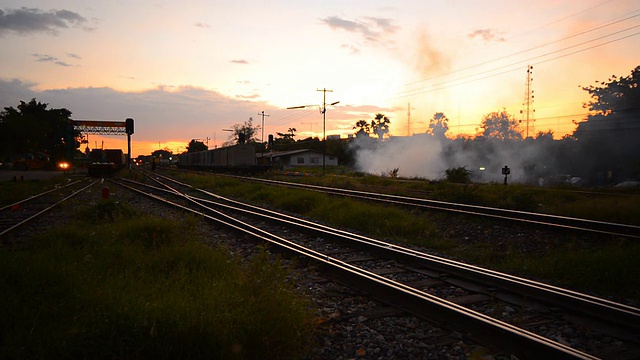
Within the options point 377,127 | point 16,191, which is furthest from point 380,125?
point 16,191

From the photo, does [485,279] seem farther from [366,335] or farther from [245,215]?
[245,215]

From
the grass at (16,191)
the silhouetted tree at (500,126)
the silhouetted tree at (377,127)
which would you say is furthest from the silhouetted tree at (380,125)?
the grass at (16,191)

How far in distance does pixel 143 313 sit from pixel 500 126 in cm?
7109

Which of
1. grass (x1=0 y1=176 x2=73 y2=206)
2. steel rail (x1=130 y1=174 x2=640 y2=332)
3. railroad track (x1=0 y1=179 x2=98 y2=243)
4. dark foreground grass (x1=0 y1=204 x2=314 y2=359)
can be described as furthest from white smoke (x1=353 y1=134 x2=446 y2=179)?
dark foreground grass (x1=0 y1=204 x2=314 y2=359)

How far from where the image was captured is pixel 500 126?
6706 cm

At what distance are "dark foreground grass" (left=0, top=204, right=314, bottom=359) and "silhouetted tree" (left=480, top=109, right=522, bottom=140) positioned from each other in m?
66.0

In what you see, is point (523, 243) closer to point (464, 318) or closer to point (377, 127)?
point (464, 318)

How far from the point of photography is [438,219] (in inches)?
458

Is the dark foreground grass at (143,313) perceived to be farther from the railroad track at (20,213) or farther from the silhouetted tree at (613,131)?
the silhouetted tree at (613,131)

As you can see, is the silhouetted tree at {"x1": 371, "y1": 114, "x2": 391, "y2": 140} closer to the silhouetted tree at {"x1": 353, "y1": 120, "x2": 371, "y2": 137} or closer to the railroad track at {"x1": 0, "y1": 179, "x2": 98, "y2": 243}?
the silhouetted tree at {"x1": 353, "y1": 120, "x2": 371, "y2": 137}

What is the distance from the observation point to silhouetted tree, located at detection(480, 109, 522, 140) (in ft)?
212

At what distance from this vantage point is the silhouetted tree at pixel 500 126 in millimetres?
64750

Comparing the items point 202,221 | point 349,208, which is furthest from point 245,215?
point 349,208

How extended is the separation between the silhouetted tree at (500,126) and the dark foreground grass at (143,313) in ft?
217
